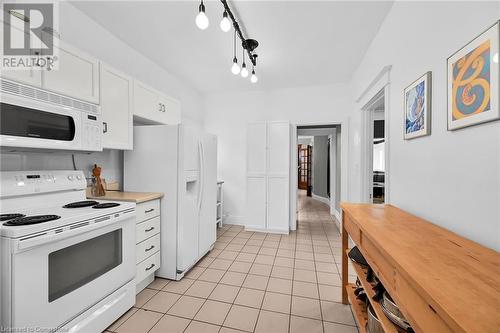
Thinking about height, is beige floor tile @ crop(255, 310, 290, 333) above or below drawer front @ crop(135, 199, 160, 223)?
below

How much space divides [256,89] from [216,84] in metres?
0.80

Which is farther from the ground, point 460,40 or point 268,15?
point 268,15

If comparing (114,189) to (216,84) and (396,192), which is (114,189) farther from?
(396,192)

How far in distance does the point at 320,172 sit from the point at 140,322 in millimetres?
6936

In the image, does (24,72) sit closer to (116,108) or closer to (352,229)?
(116,108)

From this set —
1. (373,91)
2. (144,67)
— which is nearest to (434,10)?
(373,91)

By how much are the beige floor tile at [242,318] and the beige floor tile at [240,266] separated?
0.63 meters

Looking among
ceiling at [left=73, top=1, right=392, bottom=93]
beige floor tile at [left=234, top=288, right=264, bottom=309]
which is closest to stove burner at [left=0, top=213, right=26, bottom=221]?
beige floor tile at [left=234, top=288, right=264, bottom=309]

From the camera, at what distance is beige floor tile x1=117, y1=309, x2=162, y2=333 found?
158 cm

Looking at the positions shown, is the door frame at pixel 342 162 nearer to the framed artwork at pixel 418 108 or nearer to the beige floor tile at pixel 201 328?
the framed artwork at pixel 418 108

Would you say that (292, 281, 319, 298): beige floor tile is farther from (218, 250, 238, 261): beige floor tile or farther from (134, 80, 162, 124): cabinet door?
(134, 80, 162, 124): cabinet door

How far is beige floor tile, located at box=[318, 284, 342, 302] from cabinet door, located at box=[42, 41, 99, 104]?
278cm

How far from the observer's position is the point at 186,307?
1.85 m

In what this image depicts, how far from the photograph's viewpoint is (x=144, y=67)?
2975mm
